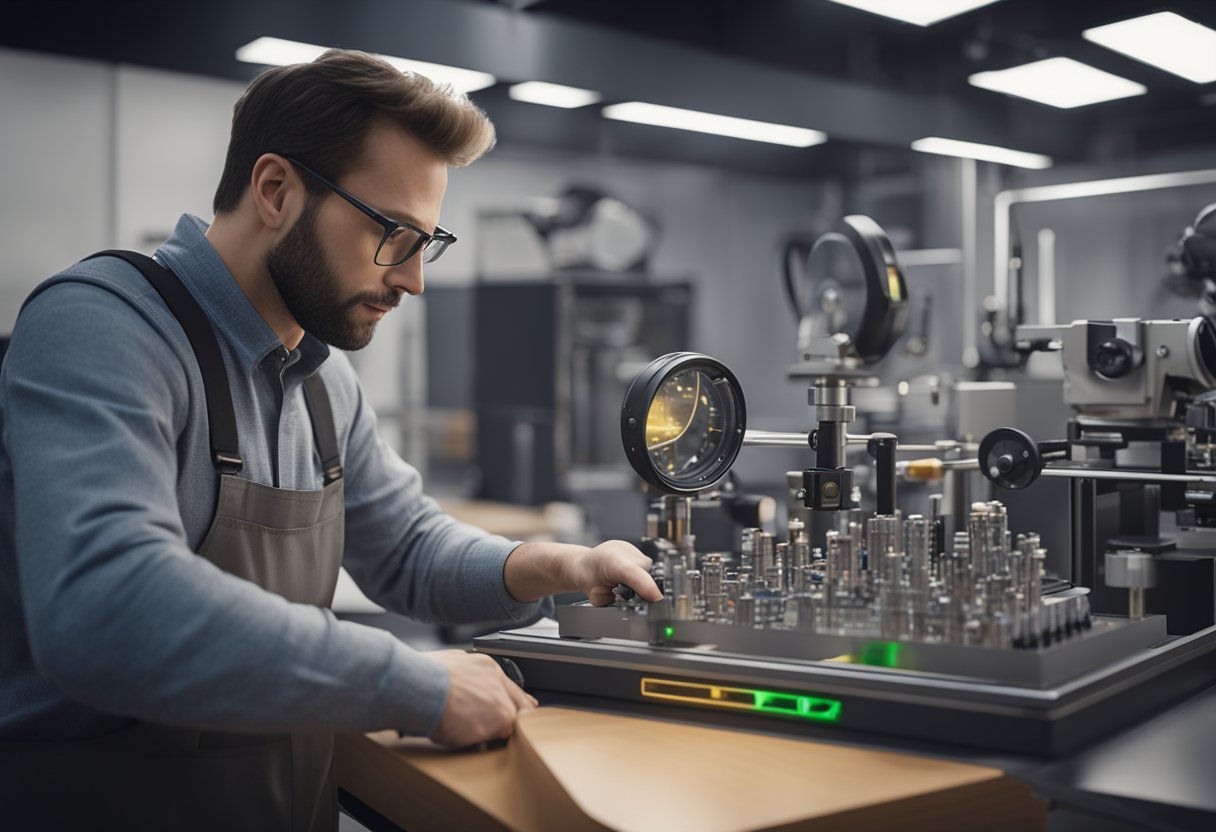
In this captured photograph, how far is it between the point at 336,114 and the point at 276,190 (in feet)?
0.41

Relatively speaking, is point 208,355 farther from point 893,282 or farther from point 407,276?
point 893,282

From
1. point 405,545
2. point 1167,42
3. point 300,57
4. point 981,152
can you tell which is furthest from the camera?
point 981,152

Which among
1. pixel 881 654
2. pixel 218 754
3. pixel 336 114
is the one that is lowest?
pixel 218 754

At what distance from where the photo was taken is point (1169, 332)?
171 cm

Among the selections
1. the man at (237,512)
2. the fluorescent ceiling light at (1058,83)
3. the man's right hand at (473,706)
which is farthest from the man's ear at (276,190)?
the fluorescent ceiling light at (1058,83)

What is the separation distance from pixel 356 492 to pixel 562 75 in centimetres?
310

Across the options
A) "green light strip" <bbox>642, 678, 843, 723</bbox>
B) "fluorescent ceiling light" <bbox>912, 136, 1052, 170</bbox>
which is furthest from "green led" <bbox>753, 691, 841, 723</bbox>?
"fluorescent ceiling light" <bbox>912, 136, 1052, 170</bbox>

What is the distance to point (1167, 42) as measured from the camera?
420cm

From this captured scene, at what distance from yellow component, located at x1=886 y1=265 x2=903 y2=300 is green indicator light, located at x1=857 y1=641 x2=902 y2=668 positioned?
730 millimetres

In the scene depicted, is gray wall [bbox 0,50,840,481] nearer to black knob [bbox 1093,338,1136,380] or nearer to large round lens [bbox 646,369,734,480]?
large round lens [bbox 646,369,734,480]

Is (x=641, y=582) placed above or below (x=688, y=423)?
below

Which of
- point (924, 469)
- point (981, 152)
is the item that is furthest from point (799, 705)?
point (981, 152)

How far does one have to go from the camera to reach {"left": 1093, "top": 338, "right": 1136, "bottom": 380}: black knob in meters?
1.70

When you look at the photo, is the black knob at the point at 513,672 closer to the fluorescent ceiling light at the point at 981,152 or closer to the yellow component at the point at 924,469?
the yellow component at the point at 924,469
